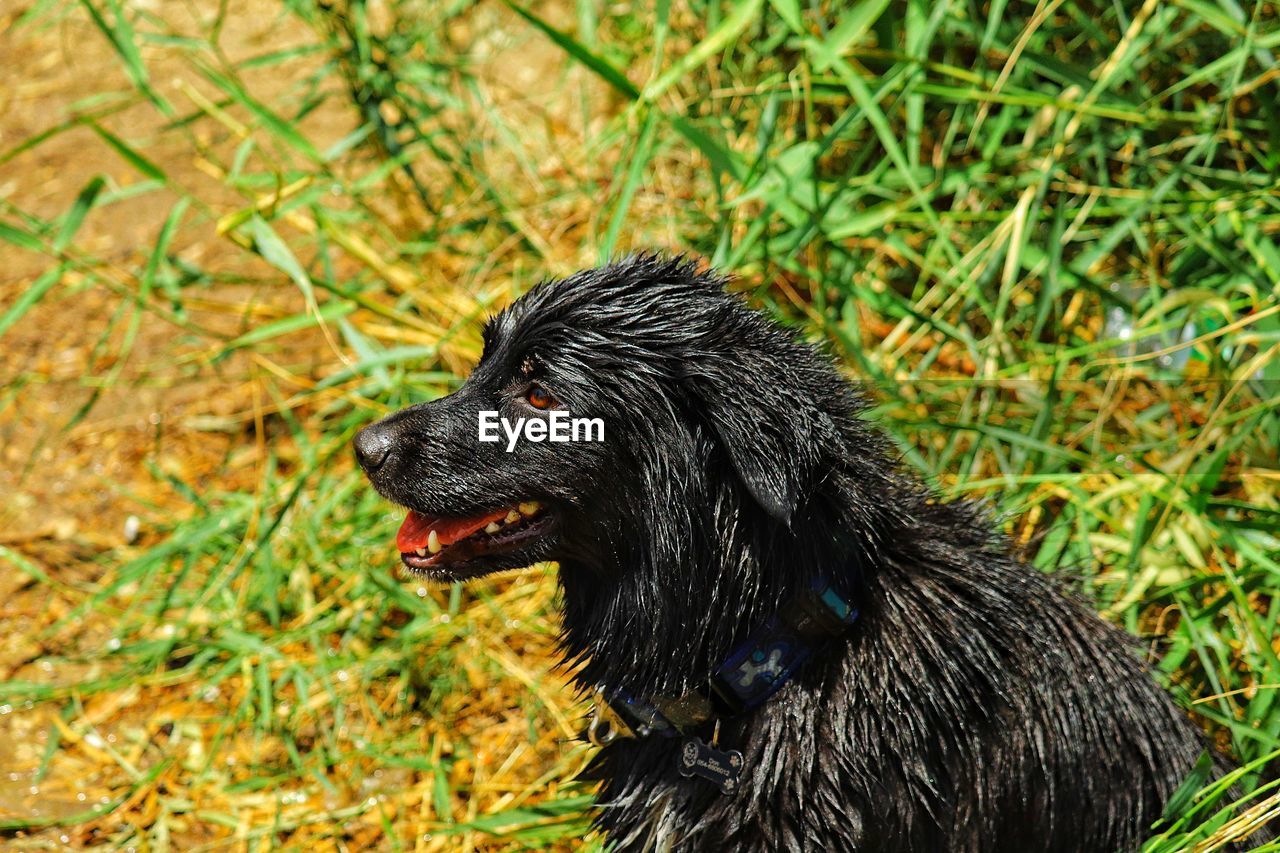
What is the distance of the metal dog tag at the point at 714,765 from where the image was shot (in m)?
2.09

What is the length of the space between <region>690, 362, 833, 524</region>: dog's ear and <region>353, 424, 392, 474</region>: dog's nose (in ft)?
1.79

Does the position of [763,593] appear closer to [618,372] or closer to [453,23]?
[618,372]

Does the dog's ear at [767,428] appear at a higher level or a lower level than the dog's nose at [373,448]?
lower

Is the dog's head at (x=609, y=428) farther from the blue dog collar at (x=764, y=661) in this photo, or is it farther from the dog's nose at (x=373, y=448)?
the blue dog collar at (x=764, y=661)

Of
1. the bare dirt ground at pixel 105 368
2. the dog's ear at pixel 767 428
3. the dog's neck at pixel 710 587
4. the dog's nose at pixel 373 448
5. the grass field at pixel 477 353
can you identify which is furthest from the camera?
the bare dirt ground at pixel 105 368

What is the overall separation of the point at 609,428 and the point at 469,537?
1.16 feet

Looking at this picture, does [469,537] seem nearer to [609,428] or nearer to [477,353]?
[609,428]

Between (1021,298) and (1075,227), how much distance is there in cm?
34

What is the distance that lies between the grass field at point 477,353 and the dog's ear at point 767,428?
824 mm

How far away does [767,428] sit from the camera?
1.95 meters

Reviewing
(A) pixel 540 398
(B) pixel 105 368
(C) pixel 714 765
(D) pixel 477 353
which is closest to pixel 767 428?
(A) pixel 540 398

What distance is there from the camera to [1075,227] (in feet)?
10.6

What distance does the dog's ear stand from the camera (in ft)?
6.19

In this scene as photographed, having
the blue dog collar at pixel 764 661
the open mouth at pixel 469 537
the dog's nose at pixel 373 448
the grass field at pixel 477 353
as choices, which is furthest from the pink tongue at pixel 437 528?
the grass field at pixel 477 353
